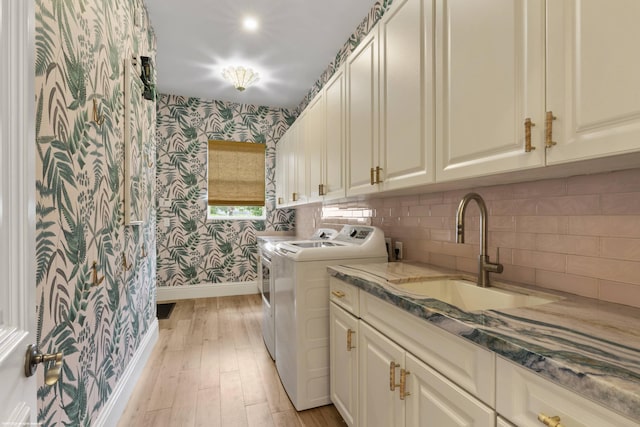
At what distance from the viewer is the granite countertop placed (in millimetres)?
529

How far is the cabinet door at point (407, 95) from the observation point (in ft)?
4.36

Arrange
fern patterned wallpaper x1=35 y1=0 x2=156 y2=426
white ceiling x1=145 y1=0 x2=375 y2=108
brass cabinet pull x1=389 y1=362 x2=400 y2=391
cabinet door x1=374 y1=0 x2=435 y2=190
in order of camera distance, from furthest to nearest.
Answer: white ceiling x1=145 y1=0 x2=375 y2=108 < cabinet door x1=374 y1=0 x2=435 y2=190 < brass cabinet pull x1=389 y1=362 x2=400 y2=391 < fern patterned wallpaper x1=35 y1=0 x2=156 y2=426

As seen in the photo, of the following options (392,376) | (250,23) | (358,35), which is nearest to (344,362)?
(392,376)

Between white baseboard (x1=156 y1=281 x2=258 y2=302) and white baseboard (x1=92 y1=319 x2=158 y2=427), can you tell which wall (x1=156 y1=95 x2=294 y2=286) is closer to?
white baseboard (x1=156 y1=281 x2=258 y2=302)

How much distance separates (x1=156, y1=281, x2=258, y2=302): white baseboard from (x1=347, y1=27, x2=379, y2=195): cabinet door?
296cm

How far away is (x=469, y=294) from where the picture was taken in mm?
1353

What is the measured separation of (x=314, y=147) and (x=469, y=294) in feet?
5.97

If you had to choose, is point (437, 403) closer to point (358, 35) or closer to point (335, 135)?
point (335, 135)

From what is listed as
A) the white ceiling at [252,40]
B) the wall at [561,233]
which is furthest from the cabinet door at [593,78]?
the white ceiling at [252,40]

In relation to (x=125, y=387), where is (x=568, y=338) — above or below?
above

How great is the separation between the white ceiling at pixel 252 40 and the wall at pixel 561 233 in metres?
1.90

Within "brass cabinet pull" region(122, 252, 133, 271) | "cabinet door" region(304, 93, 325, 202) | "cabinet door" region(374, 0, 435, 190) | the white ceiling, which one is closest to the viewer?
"cabinet door" region(374, 0, 435, 190)

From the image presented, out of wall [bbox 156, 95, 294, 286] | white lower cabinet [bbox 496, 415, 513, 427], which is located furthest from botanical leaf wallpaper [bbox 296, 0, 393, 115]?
white lower cabinet [bbox 496, 415, 513, 427]

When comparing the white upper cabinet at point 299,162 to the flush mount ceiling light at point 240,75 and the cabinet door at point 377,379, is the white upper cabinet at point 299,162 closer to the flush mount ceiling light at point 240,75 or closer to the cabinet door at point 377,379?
the flush mount ceiling light at point 240,75
